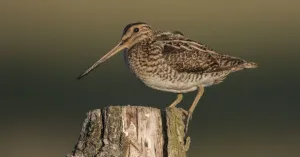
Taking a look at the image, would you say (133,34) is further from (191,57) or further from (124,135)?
(124,135)

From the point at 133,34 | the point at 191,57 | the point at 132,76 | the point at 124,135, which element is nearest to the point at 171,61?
the point at 191,57

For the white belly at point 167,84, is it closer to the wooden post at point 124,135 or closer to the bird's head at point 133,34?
the bird's head at point 133,34

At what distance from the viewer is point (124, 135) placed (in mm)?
6742

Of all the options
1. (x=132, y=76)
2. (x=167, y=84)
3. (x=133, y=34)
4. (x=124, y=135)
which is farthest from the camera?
(x=132, y=76)

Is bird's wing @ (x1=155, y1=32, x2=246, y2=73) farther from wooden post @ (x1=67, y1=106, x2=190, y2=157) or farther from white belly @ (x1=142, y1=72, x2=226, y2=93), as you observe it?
wooden post @ (x1=67, y1=106, x2=190, y2=157)

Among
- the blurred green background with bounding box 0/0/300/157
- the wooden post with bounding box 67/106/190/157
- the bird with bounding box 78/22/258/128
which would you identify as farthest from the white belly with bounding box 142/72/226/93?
the blurred green background with bounding box 0/0/300/157

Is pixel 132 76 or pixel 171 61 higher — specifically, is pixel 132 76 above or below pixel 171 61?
above

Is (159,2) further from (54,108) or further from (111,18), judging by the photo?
(54,108)

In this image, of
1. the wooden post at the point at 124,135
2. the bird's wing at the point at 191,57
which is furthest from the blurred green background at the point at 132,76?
the wooden post at the point at 124,135

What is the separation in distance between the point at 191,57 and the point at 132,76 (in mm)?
10815

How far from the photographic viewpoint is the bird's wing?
31.4ft

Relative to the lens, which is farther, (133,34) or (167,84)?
(133,34)

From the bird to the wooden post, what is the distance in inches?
100

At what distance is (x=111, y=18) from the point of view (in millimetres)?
33188
